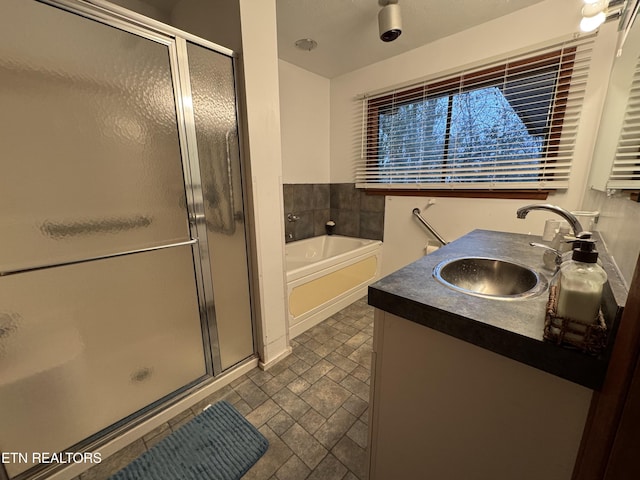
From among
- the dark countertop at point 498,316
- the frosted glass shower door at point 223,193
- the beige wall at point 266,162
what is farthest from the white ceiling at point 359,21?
the dark countertop at point 498,316

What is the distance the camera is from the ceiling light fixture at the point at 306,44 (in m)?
2.18

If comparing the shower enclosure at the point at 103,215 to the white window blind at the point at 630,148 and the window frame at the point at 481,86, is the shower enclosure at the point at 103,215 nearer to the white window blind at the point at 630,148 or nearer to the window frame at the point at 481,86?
the white window blind at the point at 630,148

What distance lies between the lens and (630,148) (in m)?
0.81

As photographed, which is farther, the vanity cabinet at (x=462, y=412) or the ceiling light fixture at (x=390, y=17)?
the ceiling light fixture at (x=390, y=17)

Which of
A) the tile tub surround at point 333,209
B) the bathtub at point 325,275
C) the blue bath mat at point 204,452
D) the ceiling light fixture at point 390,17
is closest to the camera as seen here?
the blue bath mat at point 204,452

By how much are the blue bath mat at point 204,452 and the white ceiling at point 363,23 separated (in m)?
2.68

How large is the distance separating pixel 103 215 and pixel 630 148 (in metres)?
1.99

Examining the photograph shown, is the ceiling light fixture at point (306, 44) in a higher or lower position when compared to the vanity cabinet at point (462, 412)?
higher

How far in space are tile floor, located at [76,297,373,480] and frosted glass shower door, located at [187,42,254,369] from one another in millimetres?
305

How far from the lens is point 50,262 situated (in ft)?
3.22

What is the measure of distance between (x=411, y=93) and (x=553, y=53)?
39.9 inches

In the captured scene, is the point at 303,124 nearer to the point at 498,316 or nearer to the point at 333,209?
the point at 333,209

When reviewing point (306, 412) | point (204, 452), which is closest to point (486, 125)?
point (306, 412)

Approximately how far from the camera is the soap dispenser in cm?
49
